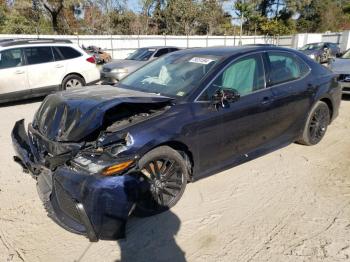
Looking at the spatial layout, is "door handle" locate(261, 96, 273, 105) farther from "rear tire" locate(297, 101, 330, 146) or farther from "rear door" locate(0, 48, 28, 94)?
"rear door" locate(0, 48, 28, 94)

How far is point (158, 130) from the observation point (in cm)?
325

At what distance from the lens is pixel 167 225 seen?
329cm

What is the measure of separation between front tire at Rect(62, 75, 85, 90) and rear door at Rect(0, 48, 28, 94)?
1072 millimetres

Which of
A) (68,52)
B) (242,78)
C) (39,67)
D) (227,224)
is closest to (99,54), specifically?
(68,52)

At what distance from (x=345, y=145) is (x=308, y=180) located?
173cm

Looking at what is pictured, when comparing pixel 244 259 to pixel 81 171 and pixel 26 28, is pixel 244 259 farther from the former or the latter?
pixel 26 28

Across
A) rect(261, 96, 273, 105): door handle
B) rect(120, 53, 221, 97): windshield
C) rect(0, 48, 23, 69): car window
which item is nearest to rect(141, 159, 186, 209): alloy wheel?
rect(120, 53, 221, 97): windshield

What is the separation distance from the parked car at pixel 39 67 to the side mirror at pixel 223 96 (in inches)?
266

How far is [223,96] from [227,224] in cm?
137

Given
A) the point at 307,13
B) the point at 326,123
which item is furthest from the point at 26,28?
the point at 307,13

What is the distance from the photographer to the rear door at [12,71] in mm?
8422

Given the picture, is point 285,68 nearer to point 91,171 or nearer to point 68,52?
point 91,171

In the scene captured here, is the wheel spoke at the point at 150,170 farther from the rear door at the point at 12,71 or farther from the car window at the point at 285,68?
the rear door at the point at 12,71

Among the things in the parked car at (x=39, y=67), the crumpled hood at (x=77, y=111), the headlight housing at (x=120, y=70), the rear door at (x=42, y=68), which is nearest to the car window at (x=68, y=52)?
the parked car at (x=39, y=67)
